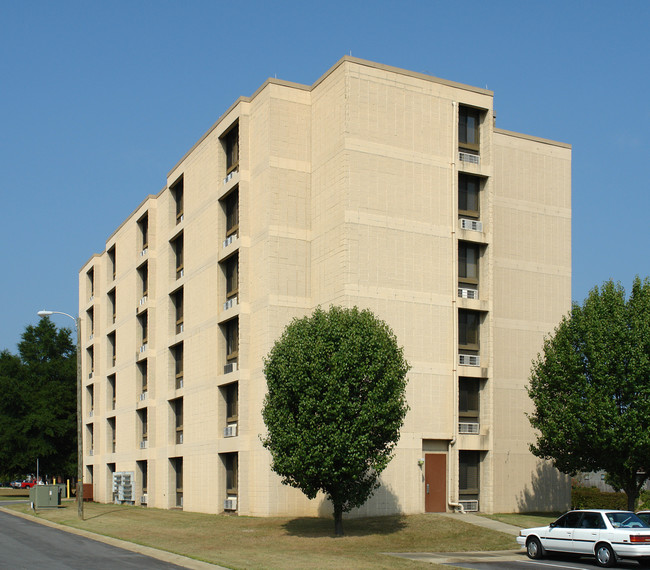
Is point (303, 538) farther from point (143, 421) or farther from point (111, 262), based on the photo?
point (111, 262)

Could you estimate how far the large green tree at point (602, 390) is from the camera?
33284 mm

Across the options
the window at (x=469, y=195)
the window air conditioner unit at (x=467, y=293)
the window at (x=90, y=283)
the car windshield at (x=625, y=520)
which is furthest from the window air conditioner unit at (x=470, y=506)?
the window at (x=90, y=283)

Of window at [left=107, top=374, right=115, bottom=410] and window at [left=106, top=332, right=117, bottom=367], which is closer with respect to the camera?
window at [left=107, top=374, right=115, bottom=410]

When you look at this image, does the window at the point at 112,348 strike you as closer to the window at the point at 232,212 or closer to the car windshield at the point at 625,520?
the window at the point at 232,212

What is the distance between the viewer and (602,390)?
33.9 meters

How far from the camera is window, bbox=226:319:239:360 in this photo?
44281 millimetres

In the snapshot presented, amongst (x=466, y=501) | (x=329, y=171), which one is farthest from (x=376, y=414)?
(x=329, y=171)

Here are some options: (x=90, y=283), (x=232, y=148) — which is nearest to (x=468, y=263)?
(x=232, y=148)

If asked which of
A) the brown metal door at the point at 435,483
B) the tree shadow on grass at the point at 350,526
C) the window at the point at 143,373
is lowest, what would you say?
the tree shadow on grass at the point at 350,526

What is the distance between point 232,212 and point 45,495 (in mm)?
22093

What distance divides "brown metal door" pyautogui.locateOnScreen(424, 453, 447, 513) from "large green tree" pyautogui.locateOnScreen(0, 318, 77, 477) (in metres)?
49.2

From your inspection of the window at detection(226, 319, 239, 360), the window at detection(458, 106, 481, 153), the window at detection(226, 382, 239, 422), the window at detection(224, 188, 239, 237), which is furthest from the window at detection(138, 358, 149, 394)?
the window at detection(458, 106, 481, 153)

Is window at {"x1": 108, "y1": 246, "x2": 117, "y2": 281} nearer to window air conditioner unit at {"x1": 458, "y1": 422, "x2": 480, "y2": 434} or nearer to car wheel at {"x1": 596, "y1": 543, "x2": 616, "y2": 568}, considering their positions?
window air conditioner unit at {"x1": 458, "y1": 422, "x2": 480, "y2": 434}

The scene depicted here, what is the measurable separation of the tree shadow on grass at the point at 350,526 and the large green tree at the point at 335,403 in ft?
4.83
